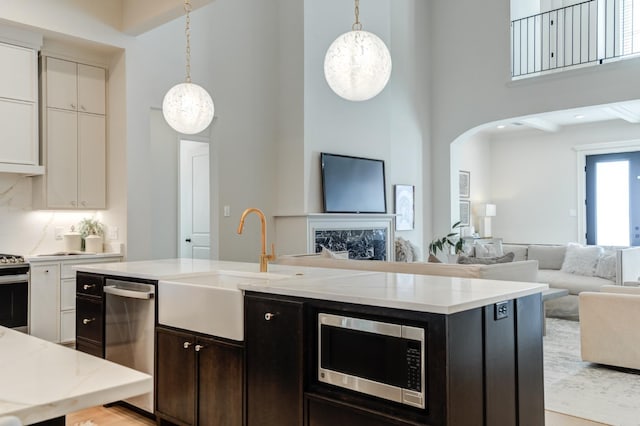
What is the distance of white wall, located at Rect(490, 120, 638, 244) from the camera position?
31.8ft

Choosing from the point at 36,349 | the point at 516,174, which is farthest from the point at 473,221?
the point at 36,349

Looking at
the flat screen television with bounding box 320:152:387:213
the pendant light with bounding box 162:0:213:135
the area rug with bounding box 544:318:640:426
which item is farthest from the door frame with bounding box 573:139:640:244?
the pendant light with bounding box 162:0:213:135

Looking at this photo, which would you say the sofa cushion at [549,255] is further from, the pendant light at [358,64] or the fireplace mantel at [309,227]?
the pendant light at [358,64]

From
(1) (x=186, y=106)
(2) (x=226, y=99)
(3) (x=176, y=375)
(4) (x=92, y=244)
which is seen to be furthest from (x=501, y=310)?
(2) (x=226, y=99)

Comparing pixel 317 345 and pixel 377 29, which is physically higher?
pixel 377 29

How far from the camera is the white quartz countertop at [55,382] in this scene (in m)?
0.94

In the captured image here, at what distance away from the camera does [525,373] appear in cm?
220

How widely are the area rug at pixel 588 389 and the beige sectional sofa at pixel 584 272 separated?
52.4 inches

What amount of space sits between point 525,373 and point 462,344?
61 cm

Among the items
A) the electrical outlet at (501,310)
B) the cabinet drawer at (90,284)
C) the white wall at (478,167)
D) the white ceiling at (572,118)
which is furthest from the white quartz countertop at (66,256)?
the white wall at (478,167)

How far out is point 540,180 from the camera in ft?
33.4

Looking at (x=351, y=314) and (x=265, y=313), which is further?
(x=265, y=313)

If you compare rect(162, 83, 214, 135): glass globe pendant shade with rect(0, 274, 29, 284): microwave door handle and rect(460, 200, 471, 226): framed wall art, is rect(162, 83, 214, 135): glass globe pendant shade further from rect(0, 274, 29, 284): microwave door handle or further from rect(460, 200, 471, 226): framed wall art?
rect(460, 200, 471, 226): framed wall art

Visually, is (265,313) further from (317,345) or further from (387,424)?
(387,424)
